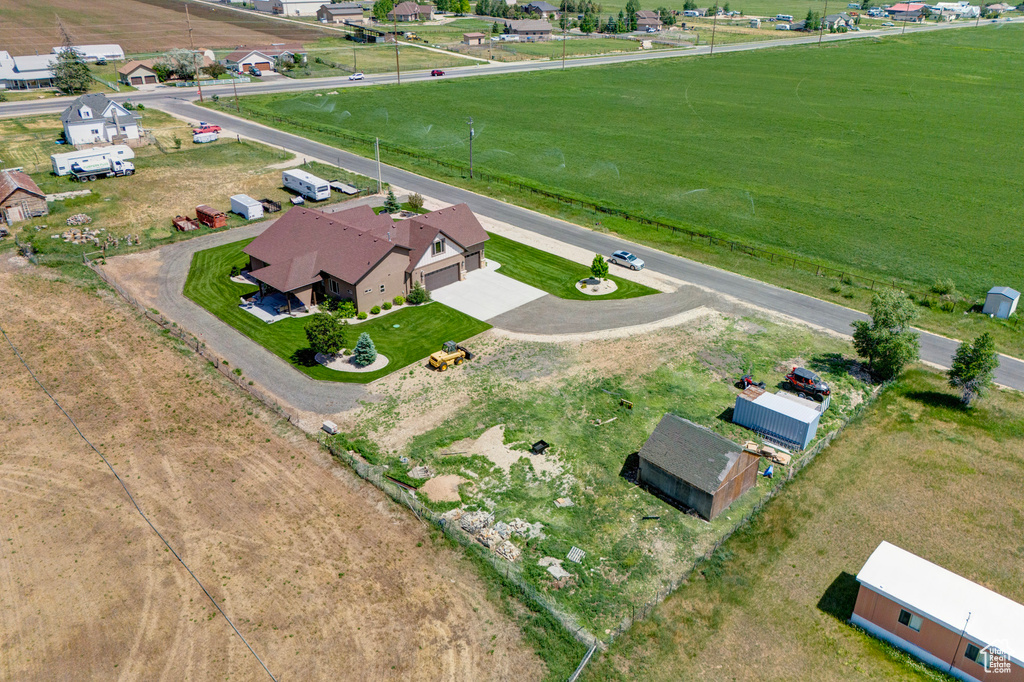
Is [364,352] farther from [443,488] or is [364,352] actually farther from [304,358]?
[443,488]

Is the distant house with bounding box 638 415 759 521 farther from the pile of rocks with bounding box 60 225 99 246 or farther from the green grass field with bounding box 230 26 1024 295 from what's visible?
the pile of rocks with bounding box 60 225 99 246

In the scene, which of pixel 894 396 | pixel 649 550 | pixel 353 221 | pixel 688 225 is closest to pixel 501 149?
pixel 688 225

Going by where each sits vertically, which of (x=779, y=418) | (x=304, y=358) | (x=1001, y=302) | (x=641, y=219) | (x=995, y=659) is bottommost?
(x=304, y=358)

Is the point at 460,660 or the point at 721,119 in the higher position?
the point at 721,119

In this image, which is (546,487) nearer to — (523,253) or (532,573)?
(532,573)

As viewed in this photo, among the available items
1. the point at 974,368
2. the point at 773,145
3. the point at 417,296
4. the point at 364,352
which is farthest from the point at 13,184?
the point at 773,145

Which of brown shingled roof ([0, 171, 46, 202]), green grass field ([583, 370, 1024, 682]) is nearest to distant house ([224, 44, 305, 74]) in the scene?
brown shingled roof ([0, 171, 46, 202])

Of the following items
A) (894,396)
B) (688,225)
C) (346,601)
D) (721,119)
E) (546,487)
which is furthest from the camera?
(721,119)

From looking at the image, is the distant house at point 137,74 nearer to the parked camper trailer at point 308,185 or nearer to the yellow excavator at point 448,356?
the parked camper trailer at point 308,185
